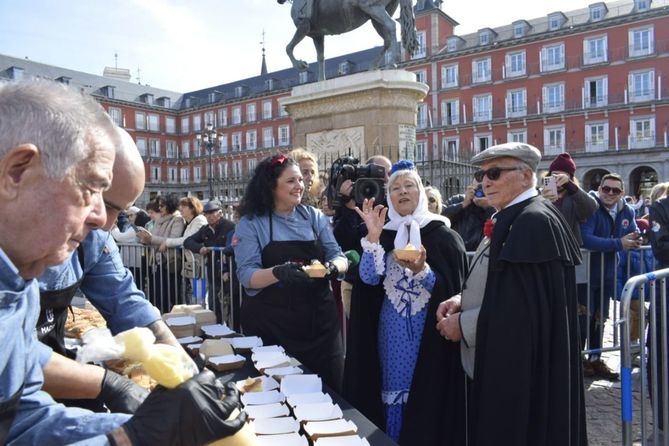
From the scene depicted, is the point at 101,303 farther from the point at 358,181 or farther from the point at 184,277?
the point at 184,277

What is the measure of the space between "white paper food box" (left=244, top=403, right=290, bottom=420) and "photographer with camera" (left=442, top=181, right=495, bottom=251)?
12.3ft

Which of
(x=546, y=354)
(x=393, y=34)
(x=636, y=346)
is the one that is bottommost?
(x=636, y=346)

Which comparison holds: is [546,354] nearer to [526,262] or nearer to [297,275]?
[526,262]

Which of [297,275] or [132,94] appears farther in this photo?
[132,94]

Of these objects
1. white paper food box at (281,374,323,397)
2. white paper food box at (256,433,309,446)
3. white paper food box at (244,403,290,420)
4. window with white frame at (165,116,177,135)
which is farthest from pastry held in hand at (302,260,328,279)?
window with white frame at (165,116,177,135)

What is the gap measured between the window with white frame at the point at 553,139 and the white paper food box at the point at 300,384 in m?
39.7

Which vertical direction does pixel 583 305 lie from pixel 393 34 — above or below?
below

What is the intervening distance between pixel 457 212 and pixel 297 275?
3.13m

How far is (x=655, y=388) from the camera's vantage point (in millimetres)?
2812

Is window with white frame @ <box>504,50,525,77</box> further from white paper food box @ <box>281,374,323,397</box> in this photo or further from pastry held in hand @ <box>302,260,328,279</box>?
white paper food box @ <box>281,374,323,397</box>

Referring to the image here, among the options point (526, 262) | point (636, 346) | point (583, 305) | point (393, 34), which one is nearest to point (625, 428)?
point (526, 262)

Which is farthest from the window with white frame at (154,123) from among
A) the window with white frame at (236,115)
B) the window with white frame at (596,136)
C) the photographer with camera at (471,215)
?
the photographer with camera at (471,215)

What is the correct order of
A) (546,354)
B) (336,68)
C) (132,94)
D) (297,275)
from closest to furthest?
(546,354) < (297,275) < (336,68) < (132,94)

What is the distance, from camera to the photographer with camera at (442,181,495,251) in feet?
16.7
